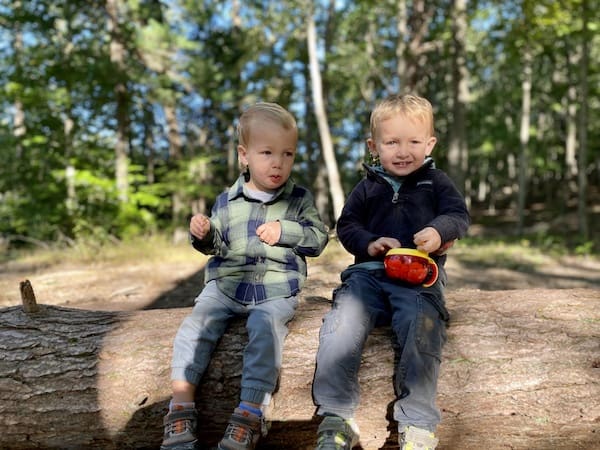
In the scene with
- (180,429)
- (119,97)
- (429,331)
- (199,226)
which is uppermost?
(119,97)

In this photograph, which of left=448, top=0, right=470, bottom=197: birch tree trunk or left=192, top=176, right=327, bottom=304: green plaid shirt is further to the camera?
left=448, top=0, right=470, bottom=197: birch tree trunk

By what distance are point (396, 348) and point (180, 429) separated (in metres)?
1.22

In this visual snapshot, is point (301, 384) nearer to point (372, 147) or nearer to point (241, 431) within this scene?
point (241, 431)

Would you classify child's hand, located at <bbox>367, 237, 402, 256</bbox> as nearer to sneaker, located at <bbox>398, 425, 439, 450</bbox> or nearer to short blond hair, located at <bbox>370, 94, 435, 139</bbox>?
short blond hair, located at <bbox>370, 94, 435, 139</bbox>

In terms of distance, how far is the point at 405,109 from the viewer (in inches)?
111

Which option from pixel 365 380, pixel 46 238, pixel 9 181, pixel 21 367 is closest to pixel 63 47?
pixel 9 181

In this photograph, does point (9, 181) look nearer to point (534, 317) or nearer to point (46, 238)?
point (46, 238)

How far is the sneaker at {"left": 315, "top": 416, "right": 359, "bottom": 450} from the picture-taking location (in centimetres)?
236

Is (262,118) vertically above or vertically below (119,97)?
below

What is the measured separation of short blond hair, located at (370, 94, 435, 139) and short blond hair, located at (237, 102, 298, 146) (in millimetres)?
501

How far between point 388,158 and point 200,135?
2580cm

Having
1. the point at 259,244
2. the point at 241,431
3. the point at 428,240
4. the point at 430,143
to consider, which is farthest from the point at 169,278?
the point at 428,240

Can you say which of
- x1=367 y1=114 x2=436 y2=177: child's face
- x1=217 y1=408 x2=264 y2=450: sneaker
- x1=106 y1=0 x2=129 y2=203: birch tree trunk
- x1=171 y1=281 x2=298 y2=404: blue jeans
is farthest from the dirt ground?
x1=106 y1=0 x2=129 y2=203: birch tree trunk

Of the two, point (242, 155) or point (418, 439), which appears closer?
point (418, 439)
